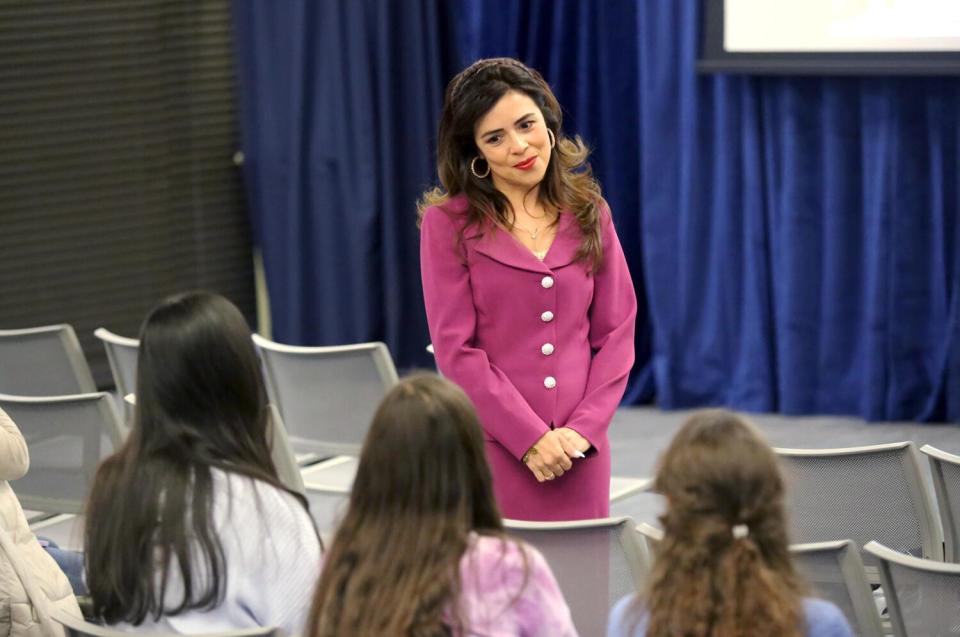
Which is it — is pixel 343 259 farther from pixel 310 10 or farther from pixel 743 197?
pixel 743 197

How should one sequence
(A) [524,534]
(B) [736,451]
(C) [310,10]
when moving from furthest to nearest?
(C) [310,10]
(A) [524,534]
(B) [736,451]

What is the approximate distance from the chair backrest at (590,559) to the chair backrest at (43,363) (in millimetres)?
2085

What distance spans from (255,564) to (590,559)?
577mm

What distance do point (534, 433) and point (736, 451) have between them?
1.06 meters

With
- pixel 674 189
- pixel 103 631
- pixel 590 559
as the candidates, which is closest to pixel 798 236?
pixel 674 189

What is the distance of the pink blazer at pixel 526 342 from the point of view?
2.88m

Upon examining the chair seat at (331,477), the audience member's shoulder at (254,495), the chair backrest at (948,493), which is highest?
the audience member's shoulder at (254,495)

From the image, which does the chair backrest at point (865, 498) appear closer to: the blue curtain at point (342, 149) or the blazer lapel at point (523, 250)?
the blazer lapel at point (523, 250)

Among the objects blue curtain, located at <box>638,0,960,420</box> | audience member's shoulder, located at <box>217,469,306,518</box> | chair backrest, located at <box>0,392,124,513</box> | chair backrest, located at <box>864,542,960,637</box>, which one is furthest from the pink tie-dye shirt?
blue curtain, located at <box>638,0,960,420</box>

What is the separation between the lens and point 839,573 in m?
2.30

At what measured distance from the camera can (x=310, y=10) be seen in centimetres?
664

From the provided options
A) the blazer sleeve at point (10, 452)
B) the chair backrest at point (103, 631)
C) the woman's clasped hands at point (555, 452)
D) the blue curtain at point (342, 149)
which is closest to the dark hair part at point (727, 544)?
the chair backrest at point (103, 631)

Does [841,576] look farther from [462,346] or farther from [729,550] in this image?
[462,346]

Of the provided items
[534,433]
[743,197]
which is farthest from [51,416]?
[743,197]
